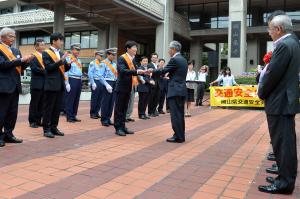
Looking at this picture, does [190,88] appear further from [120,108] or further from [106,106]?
[120,108]

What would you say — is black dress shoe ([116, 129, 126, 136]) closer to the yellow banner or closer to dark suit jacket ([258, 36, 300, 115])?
dark suit jacket ([258, 36, 300, 115])

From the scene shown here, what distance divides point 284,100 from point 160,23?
2017 centimetres

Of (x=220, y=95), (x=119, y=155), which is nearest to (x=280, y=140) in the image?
(x=119, y=155)

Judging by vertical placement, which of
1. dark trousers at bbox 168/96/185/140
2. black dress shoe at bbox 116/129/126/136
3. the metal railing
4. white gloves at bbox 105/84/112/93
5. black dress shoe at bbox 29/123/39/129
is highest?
the metal railing

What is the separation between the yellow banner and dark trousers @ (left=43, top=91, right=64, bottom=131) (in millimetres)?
9378

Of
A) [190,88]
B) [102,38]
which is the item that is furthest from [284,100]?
[102,38]

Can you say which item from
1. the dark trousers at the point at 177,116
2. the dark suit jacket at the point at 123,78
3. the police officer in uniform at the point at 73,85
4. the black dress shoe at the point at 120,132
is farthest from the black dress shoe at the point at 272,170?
the police officer in uniform at the point at 73,85

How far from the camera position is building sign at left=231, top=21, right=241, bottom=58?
2266cm

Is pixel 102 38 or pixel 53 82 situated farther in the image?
pixel 102 38

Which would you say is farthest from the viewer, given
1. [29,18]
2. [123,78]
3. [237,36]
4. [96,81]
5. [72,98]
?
[29,18]

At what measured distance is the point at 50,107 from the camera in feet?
21.0

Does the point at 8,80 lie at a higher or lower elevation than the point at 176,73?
lower

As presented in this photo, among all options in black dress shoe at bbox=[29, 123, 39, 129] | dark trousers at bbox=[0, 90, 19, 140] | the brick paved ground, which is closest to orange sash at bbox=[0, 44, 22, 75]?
dark trousers at bbox=[0, 90, 19, 140]

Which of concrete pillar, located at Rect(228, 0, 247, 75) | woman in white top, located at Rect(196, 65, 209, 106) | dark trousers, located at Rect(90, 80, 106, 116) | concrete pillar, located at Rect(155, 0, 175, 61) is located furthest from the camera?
concrete pillar, located at Rect(155, 0, 175, 61)
